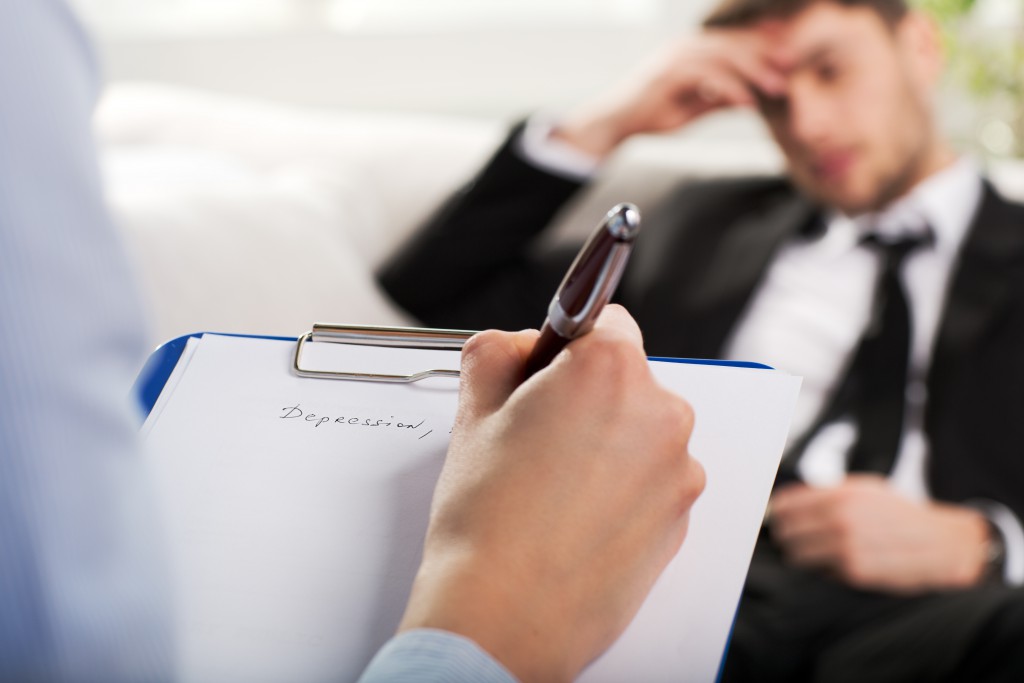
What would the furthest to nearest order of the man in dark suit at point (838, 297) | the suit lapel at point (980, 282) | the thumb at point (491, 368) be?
the suit lapel at point (980, 282)
the man in dark suit at point (838, 297)
the thumb at point (491, 368)

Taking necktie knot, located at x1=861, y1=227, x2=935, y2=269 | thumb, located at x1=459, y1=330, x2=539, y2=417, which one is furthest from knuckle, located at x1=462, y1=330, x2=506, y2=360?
necktie knot, located at x1=861, y1=227, x2=935, y2=269

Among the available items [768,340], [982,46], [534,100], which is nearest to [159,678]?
[768,340]

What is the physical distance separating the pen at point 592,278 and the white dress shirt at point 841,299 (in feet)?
3.02

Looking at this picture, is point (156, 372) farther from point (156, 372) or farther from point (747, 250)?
point (747, 250)

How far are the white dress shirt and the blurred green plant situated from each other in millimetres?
451

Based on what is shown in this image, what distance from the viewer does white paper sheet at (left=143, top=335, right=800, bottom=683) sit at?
1.45ft

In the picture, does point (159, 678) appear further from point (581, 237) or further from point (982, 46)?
point (982, 46)

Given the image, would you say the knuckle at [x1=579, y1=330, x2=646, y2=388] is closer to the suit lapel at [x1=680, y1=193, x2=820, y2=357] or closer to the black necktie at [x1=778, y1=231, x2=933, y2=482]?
the black necktie at [x1=778, y1=231, x2=933, y2=482]

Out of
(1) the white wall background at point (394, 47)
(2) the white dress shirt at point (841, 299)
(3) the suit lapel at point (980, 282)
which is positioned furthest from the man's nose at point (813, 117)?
(1) the white wall background at point (394, 47)

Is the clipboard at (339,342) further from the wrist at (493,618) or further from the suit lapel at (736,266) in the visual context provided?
the suit lapel at (736,266)

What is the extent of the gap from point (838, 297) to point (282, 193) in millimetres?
777

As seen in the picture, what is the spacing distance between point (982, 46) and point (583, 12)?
802mm

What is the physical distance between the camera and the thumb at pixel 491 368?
47 centimetres

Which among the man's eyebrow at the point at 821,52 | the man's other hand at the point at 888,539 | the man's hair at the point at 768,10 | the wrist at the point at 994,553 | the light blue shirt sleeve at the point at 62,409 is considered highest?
the light blue shirt sleeve at the point at 62,409
